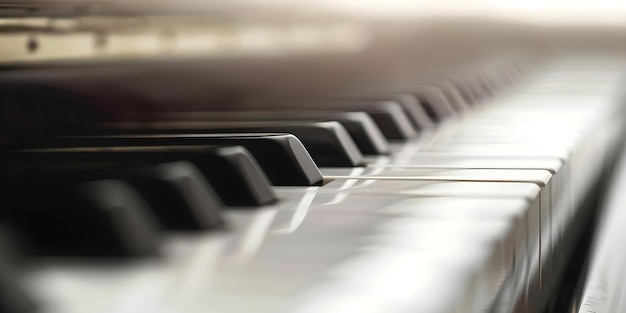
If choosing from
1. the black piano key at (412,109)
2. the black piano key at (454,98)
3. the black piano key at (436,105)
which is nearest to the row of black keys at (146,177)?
the black piano key at (412,109)

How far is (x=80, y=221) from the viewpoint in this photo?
0.41 metres

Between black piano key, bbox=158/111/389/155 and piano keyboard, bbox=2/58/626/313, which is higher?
piano keyboard, bbox=2/58/626/313

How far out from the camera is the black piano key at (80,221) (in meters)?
0.40

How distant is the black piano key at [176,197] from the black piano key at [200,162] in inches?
2.5

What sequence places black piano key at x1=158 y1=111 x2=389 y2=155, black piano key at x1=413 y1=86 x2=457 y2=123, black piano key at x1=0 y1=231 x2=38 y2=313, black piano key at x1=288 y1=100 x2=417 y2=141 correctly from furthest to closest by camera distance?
black piano key at x1=413 y1=86 x2=457 y2=123
black piano key at x1=288 y1=100 x2=417 y2=141
black piano key at x1=158 y1=111 x2=389 y2=155
black piano key at x1=0 y1=231 x2=38 y2=313

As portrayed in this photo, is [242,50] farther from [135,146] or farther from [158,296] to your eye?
[158,296]

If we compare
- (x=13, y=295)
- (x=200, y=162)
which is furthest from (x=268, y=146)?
(x=13, y=295)

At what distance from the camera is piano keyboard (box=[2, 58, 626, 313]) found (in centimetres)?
34

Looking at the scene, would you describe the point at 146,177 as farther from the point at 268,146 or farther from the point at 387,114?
the point at 387,114

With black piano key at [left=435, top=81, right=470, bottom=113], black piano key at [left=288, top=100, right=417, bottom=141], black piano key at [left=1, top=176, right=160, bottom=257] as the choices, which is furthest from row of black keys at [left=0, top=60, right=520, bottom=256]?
black piano key at [left=435, top=81, right=470, bottom=113]

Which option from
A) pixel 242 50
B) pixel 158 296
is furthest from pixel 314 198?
pixel 242 50

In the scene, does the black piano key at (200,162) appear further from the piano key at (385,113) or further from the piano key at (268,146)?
the piano key at (385,113)

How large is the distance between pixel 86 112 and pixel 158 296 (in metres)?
0.45

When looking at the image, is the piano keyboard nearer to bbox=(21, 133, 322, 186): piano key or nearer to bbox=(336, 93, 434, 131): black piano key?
bbox=(21, 133, 322, 186): piano key
